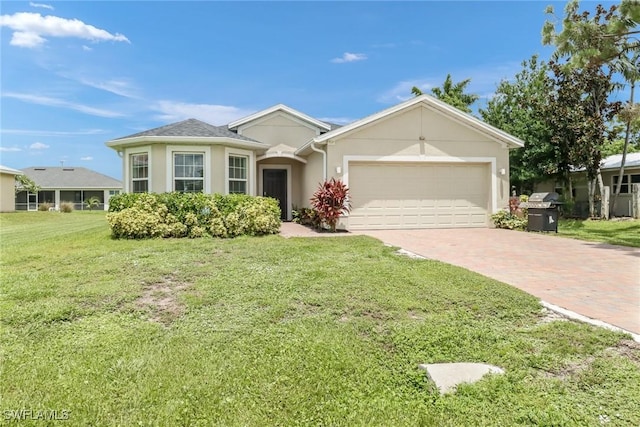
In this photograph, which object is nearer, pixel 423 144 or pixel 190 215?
pixel 190 215

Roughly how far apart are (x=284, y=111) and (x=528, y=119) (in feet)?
47.0

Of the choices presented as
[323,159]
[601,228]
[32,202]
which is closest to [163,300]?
[323,159]

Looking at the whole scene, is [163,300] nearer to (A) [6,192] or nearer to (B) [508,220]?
(B) [508,220]

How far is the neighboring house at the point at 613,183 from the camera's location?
21.0 metres

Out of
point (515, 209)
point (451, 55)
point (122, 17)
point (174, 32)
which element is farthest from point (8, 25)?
point (451, 55)

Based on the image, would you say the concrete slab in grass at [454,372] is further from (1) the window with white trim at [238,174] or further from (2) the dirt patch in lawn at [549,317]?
(1) the window with white trim at [238,174]

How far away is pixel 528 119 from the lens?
22.7 m

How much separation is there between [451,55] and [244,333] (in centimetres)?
2413

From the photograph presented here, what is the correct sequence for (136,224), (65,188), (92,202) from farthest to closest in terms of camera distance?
(92,202), (65,188), (136,224)

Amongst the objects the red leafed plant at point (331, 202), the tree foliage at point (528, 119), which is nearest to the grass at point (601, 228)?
the tree foliage at point (528, 119)

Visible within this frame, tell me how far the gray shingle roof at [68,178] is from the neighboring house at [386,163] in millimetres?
30844

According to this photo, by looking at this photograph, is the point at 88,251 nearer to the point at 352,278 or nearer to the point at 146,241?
the point at 146,241

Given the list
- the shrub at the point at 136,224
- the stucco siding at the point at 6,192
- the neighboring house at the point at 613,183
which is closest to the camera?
the shrub at the point at 136,224

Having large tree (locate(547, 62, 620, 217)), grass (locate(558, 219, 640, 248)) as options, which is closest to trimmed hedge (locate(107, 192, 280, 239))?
grass (locate(558, 219, 640, 248))
